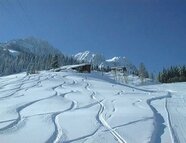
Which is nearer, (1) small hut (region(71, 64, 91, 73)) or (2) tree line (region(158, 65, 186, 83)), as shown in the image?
(1) small hut (region(71, 64, 91, 73))

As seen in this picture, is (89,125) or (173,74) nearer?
(89,125)

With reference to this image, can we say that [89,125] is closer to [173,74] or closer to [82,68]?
[82,68]

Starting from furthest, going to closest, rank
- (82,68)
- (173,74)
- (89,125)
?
1. (173,74)
2. (82,68)
3. (89,125)

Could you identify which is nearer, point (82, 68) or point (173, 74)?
point (82, 68)

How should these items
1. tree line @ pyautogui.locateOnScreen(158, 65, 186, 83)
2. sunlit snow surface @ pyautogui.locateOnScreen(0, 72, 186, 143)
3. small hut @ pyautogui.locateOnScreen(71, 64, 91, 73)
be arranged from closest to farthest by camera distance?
sunlit snow surface @ pyautogui.locateOnScreen(0, 72, 186, 143) → small hut @ pyautogui.locateOnScreen(71, 64, 91, 73) → tree line @ pyautogui.locateOnScreen(158, 65, 186, 83)

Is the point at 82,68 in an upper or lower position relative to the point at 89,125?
upper

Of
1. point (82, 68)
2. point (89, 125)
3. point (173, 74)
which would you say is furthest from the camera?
point (173, 74)

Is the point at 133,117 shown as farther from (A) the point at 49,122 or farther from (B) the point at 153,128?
(A) the point at 49,122

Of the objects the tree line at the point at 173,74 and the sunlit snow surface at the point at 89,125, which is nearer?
the sunlit snow surface at the point at 89,125

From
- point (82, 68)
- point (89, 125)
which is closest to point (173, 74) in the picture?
point (82, 68)

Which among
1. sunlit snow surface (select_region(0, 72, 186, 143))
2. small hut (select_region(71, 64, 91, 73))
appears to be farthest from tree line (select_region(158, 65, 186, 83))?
sunlit snow surface (select_region(0, 72, 186, 143))

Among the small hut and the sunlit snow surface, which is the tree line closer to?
the small hut

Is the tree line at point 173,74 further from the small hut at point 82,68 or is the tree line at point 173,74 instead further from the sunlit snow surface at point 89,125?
the sunlit snow surface at point 89,125

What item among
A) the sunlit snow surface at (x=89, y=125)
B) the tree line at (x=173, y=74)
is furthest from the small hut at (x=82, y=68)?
the sunlit snow surface at (x=89, y=125)
